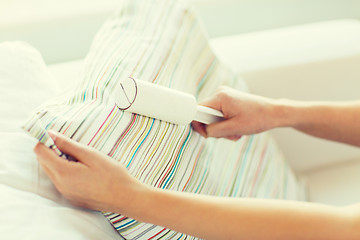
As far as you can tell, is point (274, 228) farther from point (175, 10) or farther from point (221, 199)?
point (175, 10)

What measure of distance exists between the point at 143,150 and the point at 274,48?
606 mm

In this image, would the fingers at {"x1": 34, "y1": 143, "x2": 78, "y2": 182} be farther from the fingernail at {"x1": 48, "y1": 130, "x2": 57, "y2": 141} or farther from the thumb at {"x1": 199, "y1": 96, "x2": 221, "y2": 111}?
the thumb at {"x1": 199, "y1": 96, "x2": 221, "y2": 111}

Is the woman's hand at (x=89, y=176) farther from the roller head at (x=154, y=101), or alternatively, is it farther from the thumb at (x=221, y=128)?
the thumb at (x=221, y=128)

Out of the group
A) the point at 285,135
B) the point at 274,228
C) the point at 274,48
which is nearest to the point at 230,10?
the point at 274,48

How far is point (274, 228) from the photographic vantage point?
57cm

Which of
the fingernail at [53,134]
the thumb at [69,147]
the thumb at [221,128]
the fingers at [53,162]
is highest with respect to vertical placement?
the fingernail at [53,134]

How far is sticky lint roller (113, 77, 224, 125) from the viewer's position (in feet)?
1.95

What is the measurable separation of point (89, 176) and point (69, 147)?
4 cm

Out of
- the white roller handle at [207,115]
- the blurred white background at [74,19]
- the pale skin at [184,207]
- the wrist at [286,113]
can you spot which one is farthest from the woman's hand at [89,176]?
the blurred white background at [74,19]

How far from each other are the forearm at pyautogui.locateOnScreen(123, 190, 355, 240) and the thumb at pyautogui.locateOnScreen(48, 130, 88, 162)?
10 centimetres

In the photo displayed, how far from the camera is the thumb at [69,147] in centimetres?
53

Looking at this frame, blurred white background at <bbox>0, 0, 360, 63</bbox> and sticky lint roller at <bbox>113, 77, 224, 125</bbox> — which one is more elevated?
sticky lint roller at <bbox>113, 77, 224, 125</bbox>

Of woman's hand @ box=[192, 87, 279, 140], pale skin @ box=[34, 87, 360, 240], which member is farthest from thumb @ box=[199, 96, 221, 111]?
pale skin @ box=[34, 87, 360, 240]

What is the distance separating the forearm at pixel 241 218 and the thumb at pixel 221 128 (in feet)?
0.68
